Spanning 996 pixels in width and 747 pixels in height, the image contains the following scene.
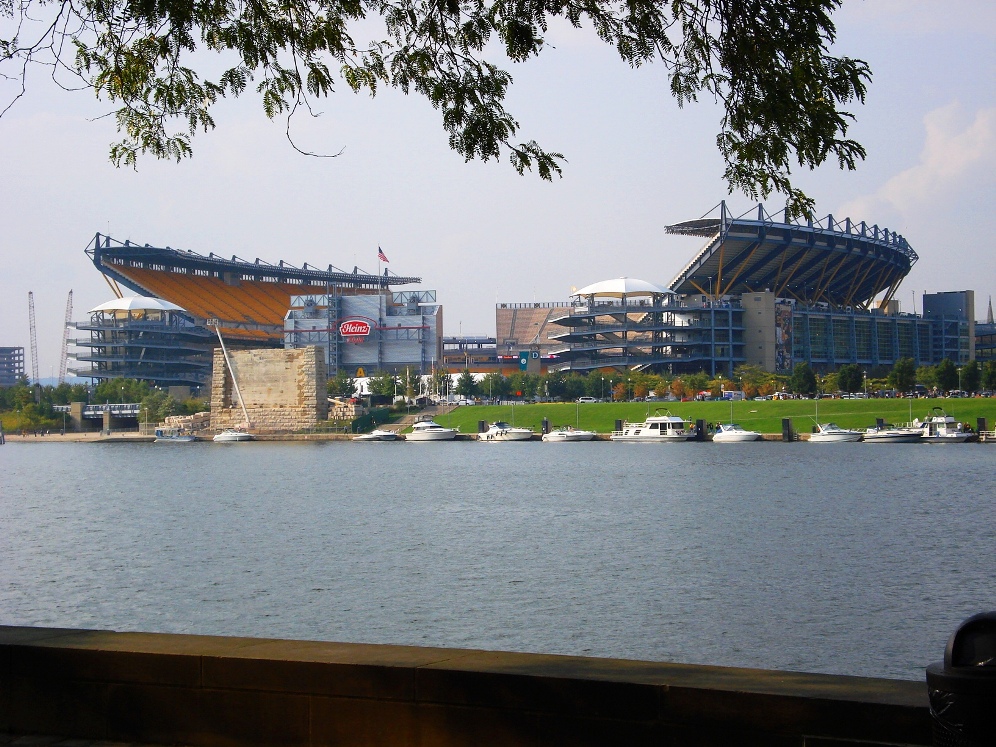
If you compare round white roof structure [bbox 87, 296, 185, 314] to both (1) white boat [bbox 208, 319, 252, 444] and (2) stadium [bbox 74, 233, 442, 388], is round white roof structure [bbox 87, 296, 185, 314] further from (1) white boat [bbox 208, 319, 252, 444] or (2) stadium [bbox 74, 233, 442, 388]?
(1) white boat [bbox 208, 319, 252, 444]

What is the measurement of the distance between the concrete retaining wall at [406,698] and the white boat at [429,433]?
4036 inches

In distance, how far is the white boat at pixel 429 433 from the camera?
111 meters

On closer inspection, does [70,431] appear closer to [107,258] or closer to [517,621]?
[107,258]

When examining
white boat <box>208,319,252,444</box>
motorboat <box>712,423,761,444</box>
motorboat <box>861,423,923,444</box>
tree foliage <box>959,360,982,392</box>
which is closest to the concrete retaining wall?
motorboat <box>861,423,923,444</box>

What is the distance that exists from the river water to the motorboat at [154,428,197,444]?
56.9 meters

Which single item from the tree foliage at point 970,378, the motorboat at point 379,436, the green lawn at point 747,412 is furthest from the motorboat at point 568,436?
the tree foliage at point 970,378

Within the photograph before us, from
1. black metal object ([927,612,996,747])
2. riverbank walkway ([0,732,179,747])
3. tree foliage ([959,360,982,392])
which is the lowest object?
riverbank walkway ([0,732,179,747])

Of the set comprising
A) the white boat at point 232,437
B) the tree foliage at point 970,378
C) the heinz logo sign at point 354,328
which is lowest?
the white boat at point 232,437

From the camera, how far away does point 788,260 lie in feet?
482

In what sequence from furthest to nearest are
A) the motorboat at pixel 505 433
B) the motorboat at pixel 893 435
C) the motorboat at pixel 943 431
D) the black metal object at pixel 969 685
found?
the motorboat at pixel 505 433
the motorboat at pixel 893 435
the motorboat at pixel 943 431
the black metal object at pixel 969 685

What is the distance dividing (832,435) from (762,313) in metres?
55.3

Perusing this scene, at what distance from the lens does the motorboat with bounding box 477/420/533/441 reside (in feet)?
350

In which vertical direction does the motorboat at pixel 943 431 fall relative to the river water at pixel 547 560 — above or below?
above

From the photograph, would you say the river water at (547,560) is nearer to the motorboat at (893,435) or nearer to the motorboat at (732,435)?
the motorboat at (893,435)
